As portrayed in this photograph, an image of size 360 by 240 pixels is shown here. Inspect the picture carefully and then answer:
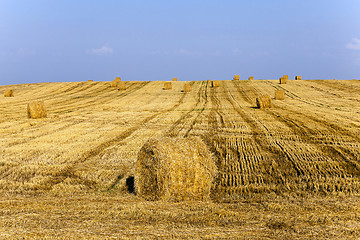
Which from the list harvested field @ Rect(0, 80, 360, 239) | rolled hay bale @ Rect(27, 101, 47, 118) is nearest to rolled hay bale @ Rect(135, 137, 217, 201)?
harvested field @ Rect(0, 80, 360, 239)

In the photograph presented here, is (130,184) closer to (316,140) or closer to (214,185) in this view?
(214,185)

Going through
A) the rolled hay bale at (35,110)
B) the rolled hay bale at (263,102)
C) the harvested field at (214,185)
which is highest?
the rolled hay bale at (263,102)

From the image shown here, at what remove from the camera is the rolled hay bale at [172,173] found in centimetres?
722

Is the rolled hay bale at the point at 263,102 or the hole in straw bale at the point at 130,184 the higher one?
the rolled hay bale at the point at 263,102

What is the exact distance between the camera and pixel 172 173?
285 inches

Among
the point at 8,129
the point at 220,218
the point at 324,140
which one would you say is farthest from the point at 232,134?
the point at 8,129

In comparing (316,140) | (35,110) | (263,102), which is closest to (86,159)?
(316,140)

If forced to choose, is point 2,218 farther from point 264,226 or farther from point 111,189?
point 264,226

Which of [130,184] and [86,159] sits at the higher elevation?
[86,159]

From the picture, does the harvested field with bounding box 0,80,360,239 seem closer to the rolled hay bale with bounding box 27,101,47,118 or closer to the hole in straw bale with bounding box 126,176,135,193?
the hole in straw bale with bounding box 126,176,135,193

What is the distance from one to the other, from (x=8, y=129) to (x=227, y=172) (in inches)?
463

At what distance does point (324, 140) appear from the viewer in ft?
39.8

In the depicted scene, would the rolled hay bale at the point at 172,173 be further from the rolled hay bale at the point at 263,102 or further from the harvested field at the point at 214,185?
the rolled hay bale at the point at 263,102

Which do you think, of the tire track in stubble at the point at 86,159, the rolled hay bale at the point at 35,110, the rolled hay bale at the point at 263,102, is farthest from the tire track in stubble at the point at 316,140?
the rolled hay bale at the point at 35,110
